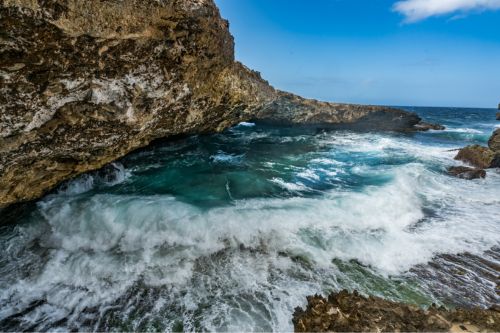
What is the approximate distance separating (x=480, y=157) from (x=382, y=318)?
51.4 ft

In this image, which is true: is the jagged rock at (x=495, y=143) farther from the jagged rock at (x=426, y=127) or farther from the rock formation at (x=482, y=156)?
the jagged rock at (x=426, y=127)

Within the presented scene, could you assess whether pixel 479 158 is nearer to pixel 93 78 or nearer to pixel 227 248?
pixel 227 248

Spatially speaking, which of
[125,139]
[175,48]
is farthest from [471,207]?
[125,139]

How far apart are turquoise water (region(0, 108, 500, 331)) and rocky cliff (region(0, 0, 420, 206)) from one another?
149cm

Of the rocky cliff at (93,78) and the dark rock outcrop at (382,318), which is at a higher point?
the rocky cliff at (93,78)

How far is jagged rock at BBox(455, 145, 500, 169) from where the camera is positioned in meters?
14.1

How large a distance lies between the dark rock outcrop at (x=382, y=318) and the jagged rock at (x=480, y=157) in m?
13.8

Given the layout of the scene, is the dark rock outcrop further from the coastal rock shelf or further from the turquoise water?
the coastal rock shelf

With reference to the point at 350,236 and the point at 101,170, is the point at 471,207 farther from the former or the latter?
the point at 101,170

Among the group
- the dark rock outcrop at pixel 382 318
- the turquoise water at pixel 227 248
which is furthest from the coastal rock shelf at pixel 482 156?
the dark rock outcrop at pixel 382 318

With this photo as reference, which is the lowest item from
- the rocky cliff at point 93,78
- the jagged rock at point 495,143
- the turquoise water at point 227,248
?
the turquoise water at point 227,248

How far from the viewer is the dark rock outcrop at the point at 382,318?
3223 mm

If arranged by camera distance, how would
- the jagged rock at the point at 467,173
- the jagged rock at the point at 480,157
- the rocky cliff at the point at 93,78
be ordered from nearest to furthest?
1. the rocky cliff at the point at 93,78
2. the jagged rock at the point at 467,173
3. the jagged rock at the point at 480,157

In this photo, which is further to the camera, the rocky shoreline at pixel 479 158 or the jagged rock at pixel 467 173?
the rocky shoreline at pixel 479 158
